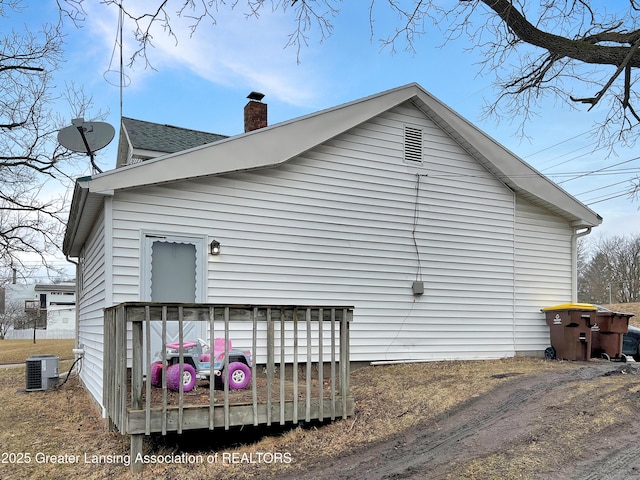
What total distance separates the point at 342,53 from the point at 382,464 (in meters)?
5.83

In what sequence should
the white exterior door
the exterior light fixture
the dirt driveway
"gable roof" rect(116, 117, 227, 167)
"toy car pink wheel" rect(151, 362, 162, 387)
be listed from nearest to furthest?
1. the dirt driveway
2. "toy car pink wheel" rect(151, 362, 162, 387)
3. the white exterior door
4. the exterior light fixture
5. "gable roof" rect(116, 117, 227, 167)

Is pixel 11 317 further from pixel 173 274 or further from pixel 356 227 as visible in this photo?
pixel 356 227

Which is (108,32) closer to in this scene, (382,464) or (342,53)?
(342,53)

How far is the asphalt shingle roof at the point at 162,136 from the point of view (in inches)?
356

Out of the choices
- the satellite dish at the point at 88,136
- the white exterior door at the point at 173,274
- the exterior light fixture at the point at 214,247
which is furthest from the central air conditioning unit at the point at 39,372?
the exterior light fixture at the point at 214,247

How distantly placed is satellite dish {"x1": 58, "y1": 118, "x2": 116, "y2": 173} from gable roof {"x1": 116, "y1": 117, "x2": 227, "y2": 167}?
2.82 feet

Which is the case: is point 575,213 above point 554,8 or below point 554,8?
below

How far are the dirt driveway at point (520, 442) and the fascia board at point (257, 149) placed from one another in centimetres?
416

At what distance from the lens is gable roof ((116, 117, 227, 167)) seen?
8.95m

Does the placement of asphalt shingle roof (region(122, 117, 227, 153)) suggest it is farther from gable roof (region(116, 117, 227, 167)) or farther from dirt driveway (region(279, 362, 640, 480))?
dirt driveway (region(279, 362, 640, 480))

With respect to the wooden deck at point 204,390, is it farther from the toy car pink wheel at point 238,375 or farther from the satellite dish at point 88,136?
the satellite dish at point 88,136

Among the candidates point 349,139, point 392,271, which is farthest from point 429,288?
point 349,139

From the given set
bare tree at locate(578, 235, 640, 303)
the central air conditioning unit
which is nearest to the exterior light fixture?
the central air conditioning unit

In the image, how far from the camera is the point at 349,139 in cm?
866
